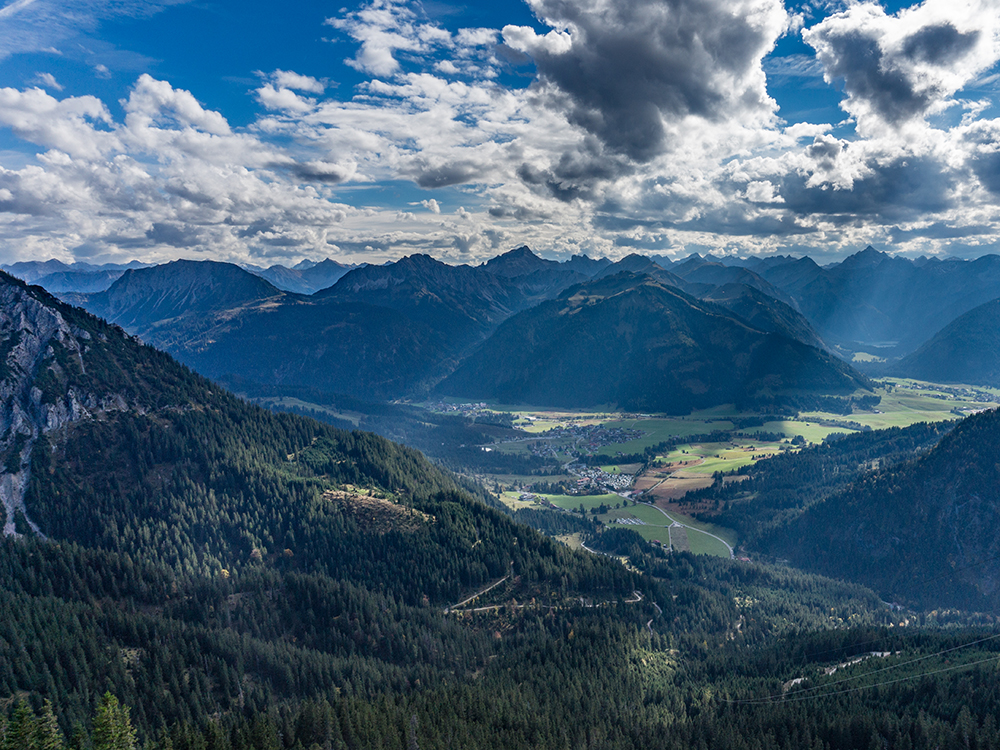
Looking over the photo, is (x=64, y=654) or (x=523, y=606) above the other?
(x=64, y=654)

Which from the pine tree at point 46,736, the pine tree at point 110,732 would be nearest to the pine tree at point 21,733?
the pine tree at point 46,736

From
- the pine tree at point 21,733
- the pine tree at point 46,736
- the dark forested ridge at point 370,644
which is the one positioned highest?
the pine tree at point 21,733

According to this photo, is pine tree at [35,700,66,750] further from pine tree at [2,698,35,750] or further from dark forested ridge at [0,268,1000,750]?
pine tree at [2,698,35,750]

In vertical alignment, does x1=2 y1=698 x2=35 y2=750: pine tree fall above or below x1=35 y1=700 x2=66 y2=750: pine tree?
above

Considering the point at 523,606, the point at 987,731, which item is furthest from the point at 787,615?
the point at 987,731

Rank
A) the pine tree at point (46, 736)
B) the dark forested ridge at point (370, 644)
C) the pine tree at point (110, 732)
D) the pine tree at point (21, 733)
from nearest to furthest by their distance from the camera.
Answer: the pine tree at point (21, 733) → the pine tree at point (110, 732) → the pine tree at point (46, 736) → the dark forested ridge at point (370, 644)

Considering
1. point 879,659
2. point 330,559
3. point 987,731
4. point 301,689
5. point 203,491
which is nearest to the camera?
point 987,731

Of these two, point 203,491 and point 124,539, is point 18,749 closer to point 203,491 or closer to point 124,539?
point 124,539

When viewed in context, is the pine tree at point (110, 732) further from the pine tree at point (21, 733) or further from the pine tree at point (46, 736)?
the pine tree at point (21, 733)

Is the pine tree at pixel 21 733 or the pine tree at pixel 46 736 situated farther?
the pine tree at pixel 46 736

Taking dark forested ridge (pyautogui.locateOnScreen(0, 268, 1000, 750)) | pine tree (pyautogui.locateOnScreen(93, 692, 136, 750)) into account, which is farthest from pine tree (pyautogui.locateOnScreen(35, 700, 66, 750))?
pine tree (pyautogui.locateOnScreen(93, 692, 136, 750))

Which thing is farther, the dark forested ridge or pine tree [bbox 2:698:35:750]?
the dark forested ridge
